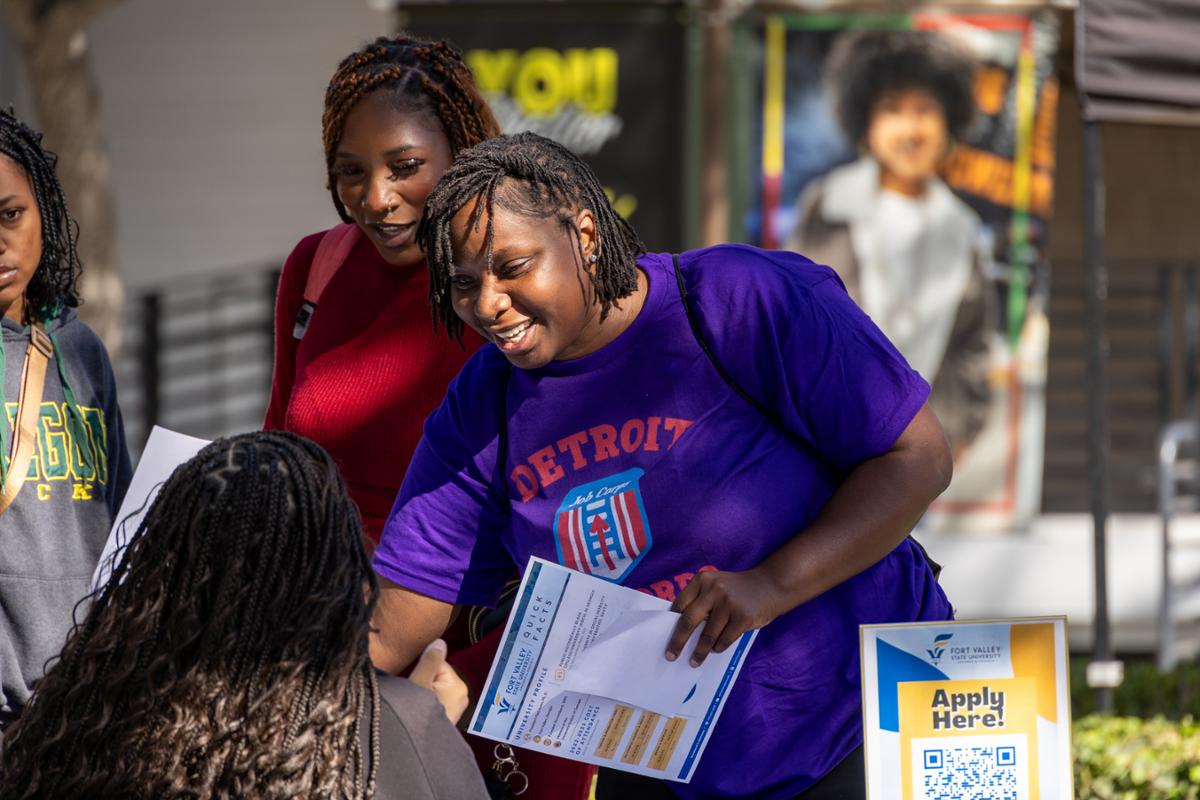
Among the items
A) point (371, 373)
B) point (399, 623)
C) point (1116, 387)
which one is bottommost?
point (399, 623)

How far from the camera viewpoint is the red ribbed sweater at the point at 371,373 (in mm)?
2895

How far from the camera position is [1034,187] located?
8133 millimetres

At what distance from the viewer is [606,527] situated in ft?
7.84

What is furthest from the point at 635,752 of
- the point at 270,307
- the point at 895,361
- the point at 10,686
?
the point at 270,307

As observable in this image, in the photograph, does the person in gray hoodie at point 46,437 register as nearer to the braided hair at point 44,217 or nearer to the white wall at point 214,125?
the braided hair at point 44,217

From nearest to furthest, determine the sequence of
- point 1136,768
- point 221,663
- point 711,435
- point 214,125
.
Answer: point 221,663 → point 711,435 → point 1136,768 → point 214,125

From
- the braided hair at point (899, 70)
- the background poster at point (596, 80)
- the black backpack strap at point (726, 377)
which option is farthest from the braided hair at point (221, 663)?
the braided hair at point (899, 70)

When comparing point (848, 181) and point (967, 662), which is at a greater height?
point (848, 181)

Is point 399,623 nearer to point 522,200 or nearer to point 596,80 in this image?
point 522,200

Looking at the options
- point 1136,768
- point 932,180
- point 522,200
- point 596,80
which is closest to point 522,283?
point 522,200

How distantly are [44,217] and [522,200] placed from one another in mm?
1192

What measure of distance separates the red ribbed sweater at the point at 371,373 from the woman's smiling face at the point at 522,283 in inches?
21.0

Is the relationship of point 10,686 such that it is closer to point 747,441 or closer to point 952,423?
point 747,441

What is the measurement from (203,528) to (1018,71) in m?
7.01
